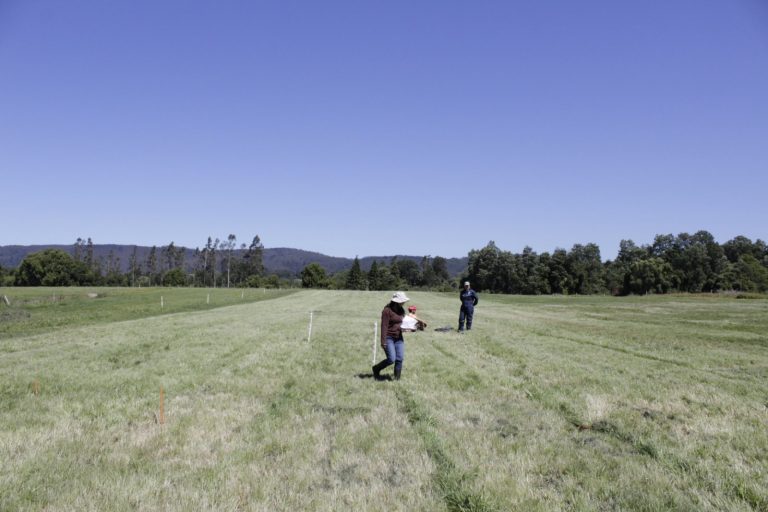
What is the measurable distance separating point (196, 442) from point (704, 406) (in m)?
9.39

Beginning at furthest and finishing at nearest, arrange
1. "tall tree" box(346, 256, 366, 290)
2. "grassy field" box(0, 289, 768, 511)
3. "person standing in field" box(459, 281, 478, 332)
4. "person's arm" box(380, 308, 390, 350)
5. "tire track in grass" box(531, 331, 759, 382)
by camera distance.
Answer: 1. "tall tree" box(346, 256, 366, 290)
2. "person standing in field" box(459, 281, 478, 332)
3. "tire track in grass" box(531, 331, 759, 382)
4. "person's arm" box(380, 308, 390, 350)
5. "grassy field" box(0, 289, 768, 511)

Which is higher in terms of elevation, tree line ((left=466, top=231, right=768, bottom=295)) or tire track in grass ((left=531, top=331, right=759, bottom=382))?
tree line ((left=466, top=231, right=768, bottom=295))

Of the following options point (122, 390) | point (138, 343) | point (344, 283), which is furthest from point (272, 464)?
point (344, 283)

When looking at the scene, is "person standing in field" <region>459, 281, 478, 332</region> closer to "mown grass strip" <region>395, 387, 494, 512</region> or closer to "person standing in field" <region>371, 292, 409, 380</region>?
"person standing in field" <region>371, 292, 409, 380</region>

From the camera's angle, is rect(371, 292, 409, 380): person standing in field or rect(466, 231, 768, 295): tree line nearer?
rect(371, 292, 409, 380): person standing in field

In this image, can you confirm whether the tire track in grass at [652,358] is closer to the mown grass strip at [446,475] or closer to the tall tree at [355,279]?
the mown grass strip at [446,475]

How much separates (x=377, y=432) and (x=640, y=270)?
124324mm

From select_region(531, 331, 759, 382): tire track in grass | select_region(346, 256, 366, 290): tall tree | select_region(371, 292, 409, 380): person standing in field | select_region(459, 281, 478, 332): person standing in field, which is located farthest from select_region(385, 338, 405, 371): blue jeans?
select_region(346, 256, 366, 290): tall tree

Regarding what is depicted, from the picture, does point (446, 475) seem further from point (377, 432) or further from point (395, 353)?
point (395, 353)

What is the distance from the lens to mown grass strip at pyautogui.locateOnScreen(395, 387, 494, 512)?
550 cm

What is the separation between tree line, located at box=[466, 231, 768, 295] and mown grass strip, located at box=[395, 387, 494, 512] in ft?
401

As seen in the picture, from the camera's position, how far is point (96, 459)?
22.3 ft

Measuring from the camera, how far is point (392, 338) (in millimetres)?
12750

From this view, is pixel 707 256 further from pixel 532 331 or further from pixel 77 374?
pixel 77 374
